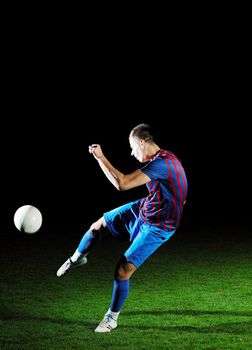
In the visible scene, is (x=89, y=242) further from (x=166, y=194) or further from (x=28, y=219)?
(x=166, y=194)

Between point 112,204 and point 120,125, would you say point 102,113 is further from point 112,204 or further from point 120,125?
point 112,204

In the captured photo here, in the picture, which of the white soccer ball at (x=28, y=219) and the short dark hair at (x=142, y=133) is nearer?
the short dark hair at (x=142, y=133)

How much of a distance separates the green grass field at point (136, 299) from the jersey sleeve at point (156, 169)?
54.7 inches

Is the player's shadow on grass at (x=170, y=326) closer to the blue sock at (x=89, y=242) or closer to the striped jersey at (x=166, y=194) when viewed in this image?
the blue sock at (x=89, y=242)

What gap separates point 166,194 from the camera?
5.50 m

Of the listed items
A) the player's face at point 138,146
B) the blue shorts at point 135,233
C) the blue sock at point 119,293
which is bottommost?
the blue sock at point 119,293

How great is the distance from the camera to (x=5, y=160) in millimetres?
23766

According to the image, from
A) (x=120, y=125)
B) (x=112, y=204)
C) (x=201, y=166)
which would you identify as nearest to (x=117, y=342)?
(x=112, y=204)

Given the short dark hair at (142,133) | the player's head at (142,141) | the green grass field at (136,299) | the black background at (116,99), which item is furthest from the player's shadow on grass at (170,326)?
the black background at (116,99)

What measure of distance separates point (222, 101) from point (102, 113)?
564cm

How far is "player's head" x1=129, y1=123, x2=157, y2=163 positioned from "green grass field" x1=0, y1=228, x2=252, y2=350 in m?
1.60

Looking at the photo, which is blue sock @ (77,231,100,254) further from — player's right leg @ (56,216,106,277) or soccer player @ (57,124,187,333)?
soccer player @ (57,124,187,333)

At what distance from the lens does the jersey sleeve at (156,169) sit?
5262 mm

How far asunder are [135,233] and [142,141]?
950mm
